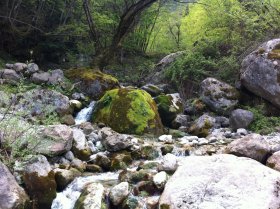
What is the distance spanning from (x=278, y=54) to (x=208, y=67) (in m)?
3.79

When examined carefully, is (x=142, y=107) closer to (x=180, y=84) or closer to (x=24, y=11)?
(x=180, y=84)

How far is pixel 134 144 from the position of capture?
8844 millimetres

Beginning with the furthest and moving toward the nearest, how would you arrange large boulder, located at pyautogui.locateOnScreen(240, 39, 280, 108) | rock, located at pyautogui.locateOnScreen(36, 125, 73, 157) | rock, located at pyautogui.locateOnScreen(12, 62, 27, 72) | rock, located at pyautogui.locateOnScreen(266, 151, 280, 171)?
rock, located at pyautogui.locateOnScreen(12, 62, 27, 72), large boulder, located at pyautogui.locateOnScreen(240, 39, 280, 108), rock, located at pyautogui.locateOnScreen(36, 125, 73, 157), rock, located at pyautogui.locateOnScreen(266, 151, 280, 171)

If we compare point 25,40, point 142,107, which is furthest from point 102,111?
point 25,40

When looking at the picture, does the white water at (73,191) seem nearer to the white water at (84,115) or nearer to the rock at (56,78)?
the white water at (84,115)

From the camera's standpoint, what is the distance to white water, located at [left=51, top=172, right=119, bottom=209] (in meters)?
5.79

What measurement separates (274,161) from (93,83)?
8.85 m

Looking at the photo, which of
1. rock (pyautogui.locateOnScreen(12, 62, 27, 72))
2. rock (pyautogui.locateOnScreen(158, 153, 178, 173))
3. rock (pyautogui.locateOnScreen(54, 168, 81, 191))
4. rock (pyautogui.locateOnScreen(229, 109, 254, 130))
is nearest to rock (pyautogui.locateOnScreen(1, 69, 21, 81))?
rock (pyautogui.locateOnScreen(12, 62, 27, 72))

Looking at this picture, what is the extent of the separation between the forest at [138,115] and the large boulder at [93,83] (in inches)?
1.8

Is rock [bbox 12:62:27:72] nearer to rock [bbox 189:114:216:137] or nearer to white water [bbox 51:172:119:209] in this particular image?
rock [bbox 189:114:216:137]

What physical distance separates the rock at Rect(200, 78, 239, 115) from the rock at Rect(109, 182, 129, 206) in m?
7.54

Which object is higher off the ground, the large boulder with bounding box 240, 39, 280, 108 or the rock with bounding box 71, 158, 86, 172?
the large boulder with bounding box 240, 39, 280, 108

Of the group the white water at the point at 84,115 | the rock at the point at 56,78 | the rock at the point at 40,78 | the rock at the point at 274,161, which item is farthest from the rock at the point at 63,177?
the rock at the point at 40,78

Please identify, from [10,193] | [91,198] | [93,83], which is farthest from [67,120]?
[10,193]
